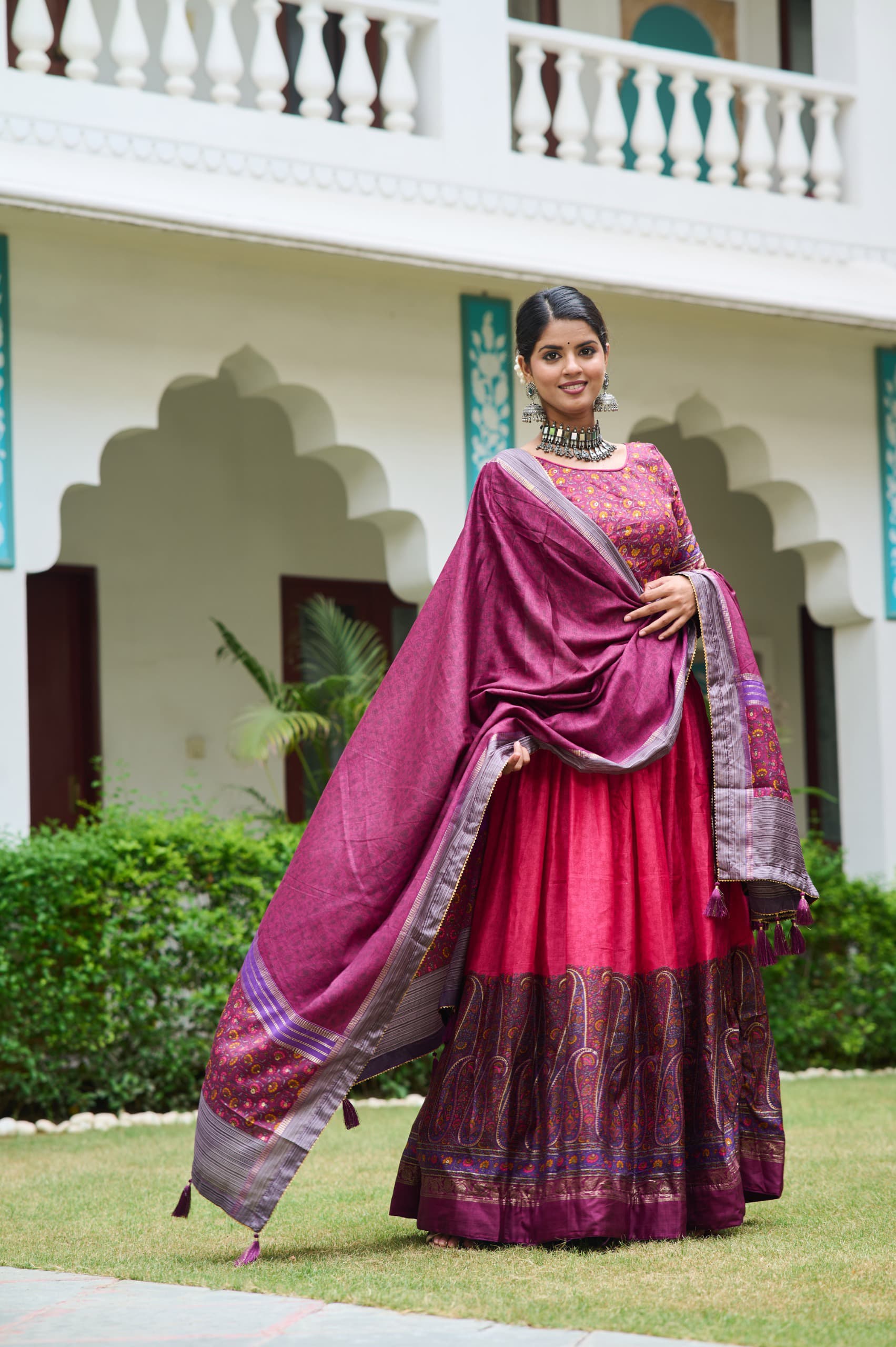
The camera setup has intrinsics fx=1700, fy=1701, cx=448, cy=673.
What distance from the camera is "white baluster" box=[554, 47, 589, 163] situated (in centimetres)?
719

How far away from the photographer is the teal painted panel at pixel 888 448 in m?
8.02

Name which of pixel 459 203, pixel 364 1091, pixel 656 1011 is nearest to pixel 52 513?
pixel 459 203

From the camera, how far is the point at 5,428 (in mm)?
6238

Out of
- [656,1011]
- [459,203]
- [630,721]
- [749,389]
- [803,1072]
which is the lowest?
[803,1072]

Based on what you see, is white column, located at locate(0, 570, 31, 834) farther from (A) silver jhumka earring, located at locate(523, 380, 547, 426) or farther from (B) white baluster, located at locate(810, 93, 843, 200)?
(B) white baluster, located at locate(810, 93, 843, 200)

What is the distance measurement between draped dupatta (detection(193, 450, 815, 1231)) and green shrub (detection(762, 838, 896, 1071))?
3.97 meters

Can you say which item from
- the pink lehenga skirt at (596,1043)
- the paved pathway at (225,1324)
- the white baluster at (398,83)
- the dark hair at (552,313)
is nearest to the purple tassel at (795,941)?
the pink lehenga skirt at (596,1043)

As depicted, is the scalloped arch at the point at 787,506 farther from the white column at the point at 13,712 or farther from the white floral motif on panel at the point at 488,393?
the white column at the point at 13,712

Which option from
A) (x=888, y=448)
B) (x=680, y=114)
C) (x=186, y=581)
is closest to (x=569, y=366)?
(x=680, y=114)

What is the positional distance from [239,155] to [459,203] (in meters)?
0.94

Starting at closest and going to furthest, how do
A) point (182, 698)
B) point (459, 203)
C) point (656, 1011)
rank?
point (656, 1011) → point (459, 203) → point (182, 698)

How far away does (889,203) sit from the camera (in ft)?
25.9

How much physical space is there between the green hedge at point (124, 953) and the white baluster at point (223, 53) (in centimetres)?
281

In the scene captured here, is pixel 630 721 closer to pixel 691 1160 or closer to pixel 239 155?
pixel 691 1160
